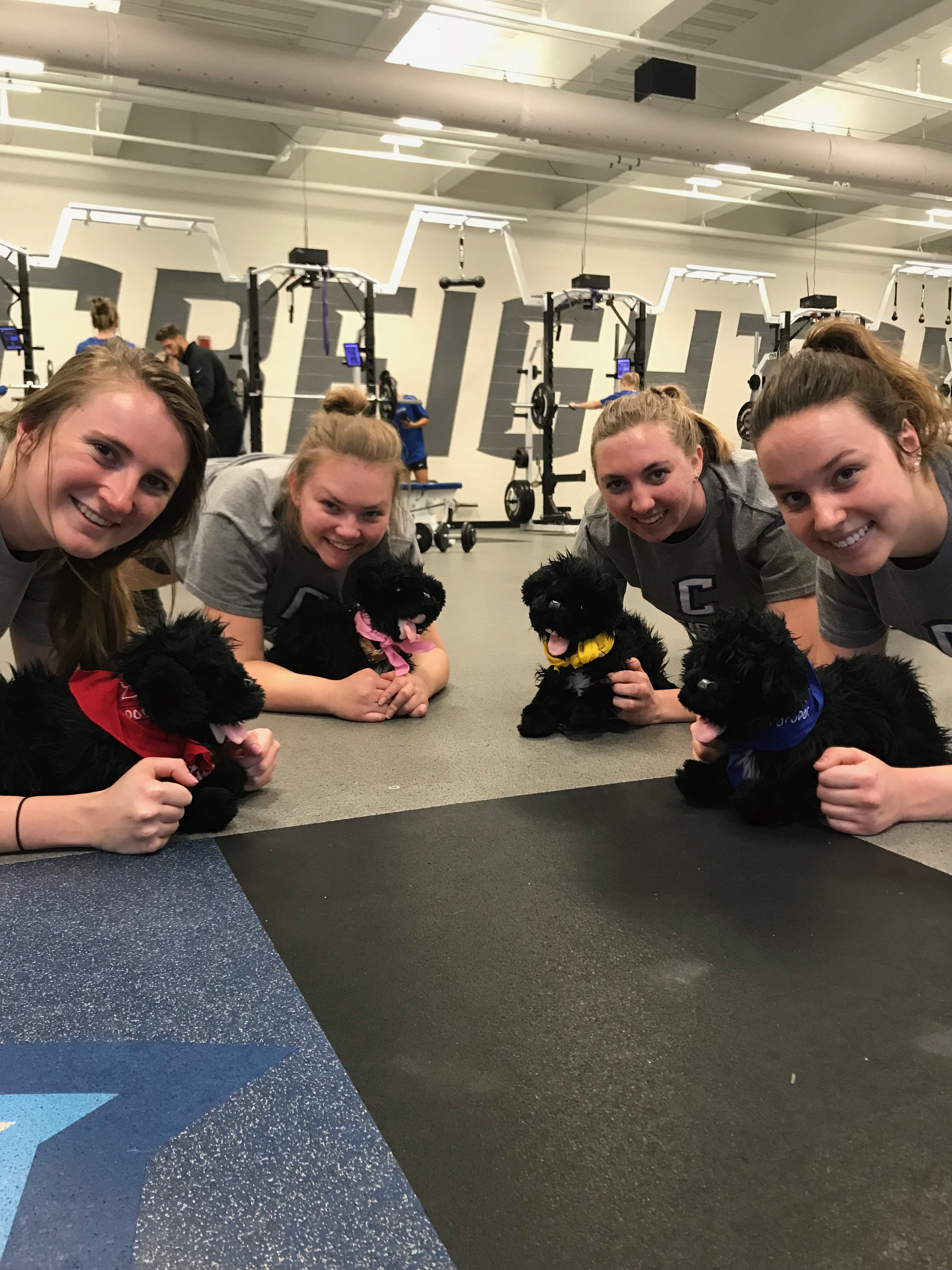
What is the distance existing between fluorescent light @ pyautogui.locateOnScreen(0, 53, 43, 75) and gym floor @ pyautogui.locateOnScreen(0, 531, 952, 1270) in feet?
16.3

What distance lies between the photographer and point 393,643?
194 centimetres

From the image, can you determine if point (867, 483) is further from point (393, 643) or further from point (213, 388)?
point (213, 388)

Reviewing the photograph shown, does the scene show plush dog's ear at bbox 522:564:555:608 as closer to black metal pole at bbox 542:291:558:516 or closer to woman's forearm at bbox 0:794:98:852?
woman's forearm at bbox 0:794:98:852

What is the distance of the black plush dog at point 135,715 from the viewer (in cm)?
118

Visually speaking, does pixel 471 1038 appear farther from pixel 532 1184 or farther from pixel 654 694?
pixel 654 694

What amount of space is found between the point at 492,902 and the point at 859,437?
0.76 meters

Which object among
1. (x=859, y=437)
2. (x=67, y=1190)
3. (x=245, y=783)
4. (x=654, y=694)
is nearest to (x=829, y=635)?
(x=654, y=694)

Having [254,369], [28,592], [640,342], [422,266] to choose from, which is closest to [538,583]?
[28,592]

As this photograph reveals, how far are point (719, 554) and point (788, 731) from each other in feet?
2.42

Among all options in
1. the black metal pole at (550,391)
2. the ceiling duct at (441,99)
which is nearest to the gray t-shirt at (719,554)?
the ceiling duct at (441,99)

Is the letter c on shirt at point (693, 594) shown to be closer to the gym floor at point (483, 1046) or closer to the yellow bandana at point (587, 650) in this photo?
the yellow bandana at point (587, 650)

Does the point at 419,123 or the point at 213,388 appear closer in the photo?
the point at 419,123

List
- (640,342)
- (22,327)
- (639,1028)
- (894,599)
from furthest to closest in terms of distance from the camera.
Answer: (640,342)
(22,327)
(894,599)
(639,1028)

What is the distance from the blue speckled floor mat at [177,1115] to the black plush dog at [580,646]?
0.82 meters
